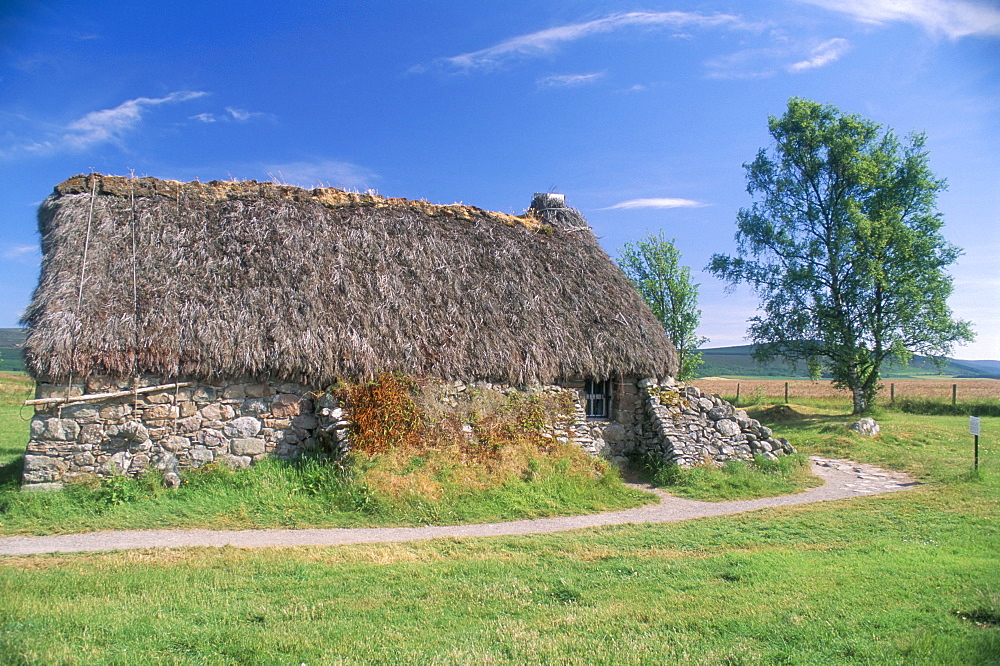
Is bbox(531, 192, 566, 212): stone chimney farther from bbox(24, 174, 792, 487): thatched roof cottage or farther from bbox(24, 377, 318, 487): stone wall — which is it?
bbox(24, 377, 318, 487): stone wall

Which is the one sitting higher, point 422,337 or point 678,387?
point 422,337

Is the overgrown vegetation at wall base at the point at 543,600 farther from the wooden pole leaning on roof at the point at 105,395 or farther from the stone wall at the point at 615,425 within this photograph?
the stone wall at the point at 615,425

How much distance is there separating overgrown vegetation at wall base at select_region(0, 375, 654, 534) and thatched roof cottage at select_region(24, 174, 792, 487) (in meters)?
0.47

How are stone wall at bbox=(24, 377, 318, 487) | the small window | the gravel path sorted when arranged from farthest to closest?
the small window
stone wall at bbox=(24, 377, 318, 487)
the gravel path

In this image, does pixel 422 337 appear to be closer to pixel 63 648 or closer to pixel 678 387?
pixel 678 387

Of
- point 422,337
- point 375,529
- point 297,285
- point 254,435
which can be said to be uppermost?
point 297,285

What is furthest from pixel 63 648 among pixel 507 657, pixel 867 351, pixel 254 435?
pixel 867 351

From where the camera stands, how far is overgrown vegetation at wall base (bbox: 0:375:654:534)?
28.6 feet

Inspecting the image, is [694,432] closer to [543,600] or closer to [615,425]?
[615,425]

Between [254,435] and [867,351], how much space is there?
22841 mm

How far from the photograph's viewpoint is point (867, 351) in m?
23.5

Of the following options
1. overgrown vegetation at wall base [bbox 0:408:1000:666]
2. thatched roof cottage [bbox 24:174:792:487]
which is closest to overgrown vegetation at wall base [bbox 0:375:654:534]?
thatched roof cottage [bbox 24:174:792:487]

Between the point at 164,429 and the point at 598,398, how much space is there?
27.4 feet

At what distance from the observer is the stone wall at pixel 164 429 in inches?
373
